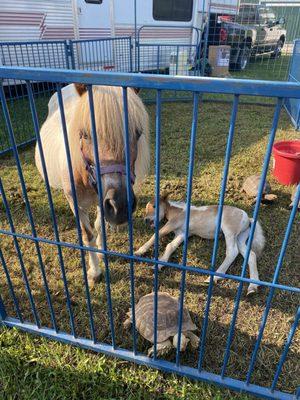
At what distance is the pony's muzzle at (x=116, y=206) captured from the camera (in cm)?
175

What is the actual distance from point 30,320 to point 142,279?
3.21 ft

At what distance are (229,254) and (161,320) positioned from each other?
1.03m

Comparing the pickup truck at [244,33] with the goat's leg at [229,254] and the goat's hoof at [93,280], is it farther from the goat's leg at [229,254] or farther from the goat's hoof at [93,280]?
the goat's hoof at [93,280]

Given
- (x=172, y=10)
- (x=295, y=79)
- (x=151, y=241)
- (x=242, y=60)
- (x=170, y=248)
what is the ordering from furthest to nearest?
(x=242, y=60) → (x=172, y=10) → (x=295, y=79) → (x=151, y=241) → (x=170, y=248)

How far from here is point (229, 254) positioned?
9.33 ft

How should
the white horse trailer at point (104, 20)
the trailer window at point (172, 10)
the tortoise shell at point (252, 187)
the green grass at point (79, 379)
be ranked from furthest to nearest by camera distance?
the trailer window at point (172, 10), the white horse trailer at point (104, 20), the tortoise shell at point (252, 187), the green grass at point (79, 379)

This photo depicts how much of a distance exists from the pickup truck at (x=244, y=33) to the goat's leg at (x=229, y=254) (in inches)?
414

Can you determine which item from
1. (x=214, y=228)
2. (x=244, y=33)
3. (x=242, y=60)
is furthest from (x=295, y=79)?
(x=244, y=33)

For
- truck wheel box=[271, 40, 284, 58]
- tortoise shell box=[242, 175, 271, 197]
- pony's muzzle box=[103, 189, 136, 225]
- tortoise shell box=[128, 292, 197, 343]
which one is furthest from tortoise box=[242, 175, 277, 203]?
truck wheel box=[271, 40, 284, 58]

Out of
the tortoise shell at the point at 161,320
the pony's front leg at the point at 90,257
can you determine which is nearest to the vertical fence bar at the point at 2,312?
the pony's front leg at the point at 90,257

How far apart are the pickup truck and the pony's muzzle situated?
11.4m

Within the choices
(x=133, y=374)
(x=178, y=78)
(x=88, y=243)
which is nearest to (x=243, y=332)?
(x=133, y=374)

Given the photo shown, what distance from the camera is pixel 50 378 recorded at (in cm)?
207

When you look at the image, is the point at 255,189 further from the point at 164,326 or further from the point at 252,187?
the point at 164,326
